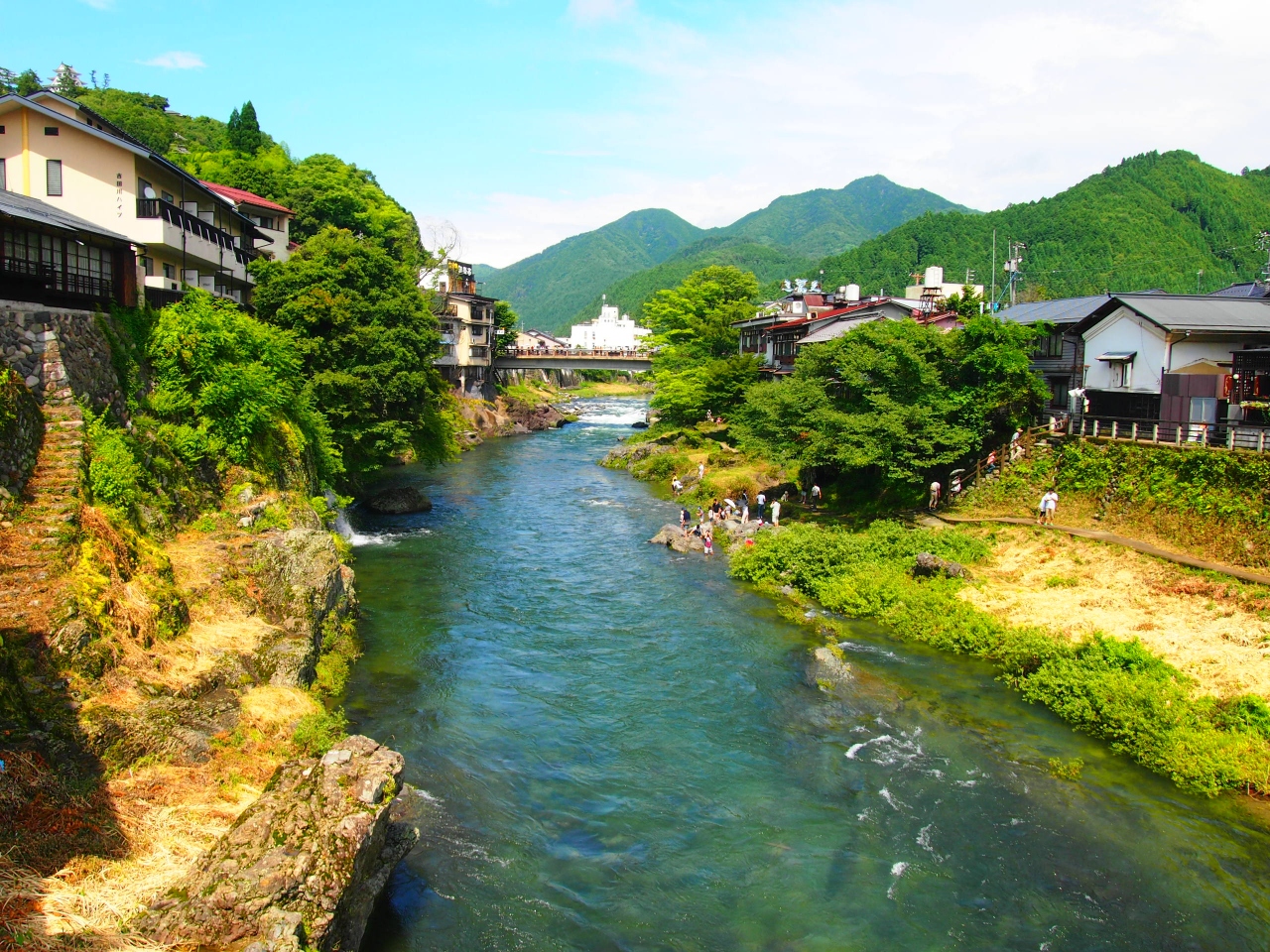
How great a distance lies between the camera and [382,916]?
42.7ft

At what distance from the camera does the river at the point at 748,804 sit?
13.3 metres

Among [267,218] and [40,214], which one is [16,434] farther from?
[267,218]

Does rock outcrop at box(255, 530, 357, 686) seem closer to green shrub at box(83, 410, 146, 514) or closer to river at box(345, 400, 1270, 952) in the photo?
river at box(345, 400, 1270, 952)

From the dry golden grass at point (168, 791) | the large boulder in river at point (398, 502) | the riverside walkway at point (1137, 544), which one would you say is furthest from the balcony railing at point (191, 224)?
the riverside walkway at point (1137, 544)

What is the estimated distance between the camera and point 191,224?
113ft

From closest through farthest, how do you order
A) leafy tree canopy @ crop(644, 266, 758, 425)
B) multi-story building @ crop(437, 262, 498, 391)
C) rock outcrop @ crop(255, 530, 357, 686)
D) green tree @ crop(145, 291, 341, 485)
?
rock outcrop @ crop(255, 530, 357, 686)
green tree @ crop(145, 291, 341, 485)
leafy tree canopy @ crop(644, 266, 758, 425)
multi-story building @ crop(437, 262, 498, 391)

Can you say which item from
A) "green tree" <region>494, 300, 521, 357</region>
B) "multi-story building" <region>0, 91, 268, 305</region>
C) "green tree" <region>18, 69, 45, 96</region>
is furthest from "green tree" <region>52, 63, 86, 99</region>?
"multi-story building" <region>0, 91, 268, 305</region>

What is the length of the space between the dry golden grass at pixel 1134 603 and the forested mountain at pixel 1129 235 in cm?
9484

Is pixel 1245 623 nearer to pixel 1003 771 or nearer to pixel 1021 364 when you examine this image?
pixel 1003 771

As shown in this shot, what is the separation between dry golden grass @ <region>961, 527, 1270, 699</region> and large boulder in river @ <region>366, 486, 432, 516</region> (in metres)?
27.7

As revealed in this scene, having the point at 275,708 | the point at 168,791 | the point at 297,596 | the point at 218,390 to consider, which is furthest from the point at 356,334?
the point at 168,791

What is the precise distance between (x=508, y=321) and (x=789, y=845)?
100 m

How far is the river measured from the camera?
43.7 ft

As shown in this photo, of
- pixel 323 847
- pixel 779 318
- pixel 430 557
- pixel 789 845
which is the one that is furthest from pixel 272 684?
pixel 779 318
